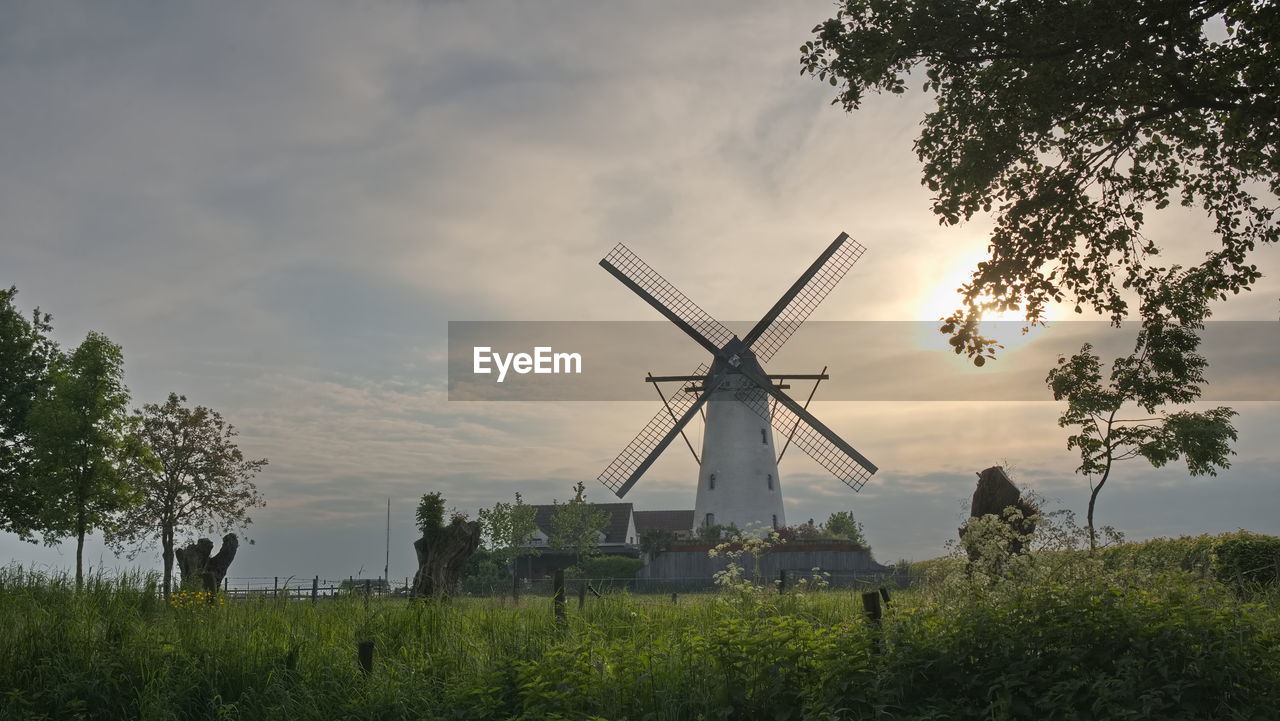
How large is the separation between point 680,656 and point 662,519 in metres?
60.9

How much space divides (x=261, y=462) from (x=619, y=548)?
2501 cm

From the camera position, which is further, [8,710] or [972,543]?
[972,543]

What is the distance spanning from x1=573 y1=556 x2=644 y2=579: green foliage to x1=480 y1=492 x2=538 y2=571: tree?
681 cm

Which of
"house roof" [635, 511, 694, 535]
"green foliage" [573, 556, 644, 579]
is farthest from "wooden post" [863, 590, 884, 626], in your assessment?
"house roof" [635, 511, 694, 535]

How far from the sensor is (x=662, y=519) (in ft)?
232

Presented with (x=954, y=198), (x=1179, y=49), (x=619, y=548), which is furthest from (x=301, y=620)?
(x=619, y=548)

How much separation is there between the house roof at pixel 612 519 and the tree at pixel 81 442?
32.7 meters

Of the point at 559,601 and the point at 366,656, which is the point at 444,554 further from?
the point at 366,656

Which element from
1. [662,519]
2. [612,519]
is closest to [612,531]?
[612,519]

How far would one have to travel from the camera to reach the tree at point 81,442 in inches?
1249


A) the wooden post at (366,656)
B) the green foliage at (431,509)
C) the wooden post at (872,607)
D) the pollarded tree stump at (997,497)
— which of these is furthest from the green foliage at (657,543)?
the wooden post at (872,607)

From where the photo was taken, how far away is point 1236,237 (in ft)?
50.1

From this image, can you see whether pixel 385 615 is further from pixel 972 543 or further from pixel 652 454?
pixel 652 454

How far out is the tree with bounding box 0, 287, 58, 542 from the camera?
34906 mm
